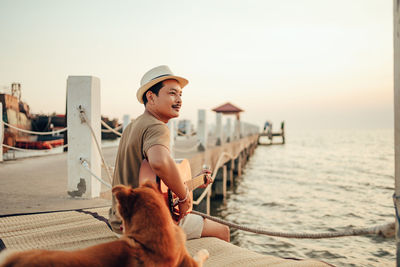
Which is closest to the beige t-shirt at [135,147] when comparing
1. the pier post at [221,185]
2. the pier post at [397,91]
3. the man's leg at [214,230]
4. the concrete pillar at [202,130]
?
the man's leg at [214,230]

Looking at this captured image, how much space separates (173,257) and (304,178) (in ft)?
54.1

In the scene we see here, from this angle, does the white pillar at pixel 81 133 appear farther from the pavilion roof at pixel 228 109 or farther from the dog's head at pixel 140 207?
the pavilion roof at pixel 228 109

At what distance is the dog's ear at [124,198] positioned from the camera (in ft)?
4.01

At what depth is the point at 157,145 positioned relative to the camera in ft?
6.28

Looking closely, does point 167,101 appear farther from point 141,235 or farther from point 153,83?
point 141,235

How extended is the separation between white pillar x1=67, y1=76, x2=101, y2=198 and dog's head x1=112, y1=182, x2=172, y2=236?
3152 millimetres

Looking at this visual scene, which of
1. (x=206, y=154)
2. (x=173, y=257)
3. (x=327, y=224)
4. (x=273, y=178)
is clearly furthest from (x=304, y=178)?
(x=173, y=257)

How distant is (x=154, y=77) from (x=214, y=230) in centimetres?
130

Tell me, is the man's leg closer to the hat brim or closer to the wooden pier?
the hat brim

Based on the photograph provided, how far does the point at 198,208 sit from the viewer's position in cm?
680

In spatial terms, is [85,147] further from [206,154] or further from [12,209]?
[206,154]

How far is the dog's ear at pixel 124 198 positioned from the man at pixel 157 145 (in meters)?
0.64

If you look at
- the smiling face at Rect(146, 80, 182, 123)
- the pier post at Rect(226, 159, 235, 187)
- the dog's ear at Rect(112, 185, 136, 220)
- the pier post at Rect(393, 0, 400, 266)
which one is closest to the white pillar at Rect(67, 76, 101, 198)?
the smiling face at Rect(146, 80, 182, 123)

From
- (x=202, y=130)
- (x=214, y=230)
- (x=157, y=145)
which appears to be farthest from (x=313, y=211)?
(x=157, y=145)
